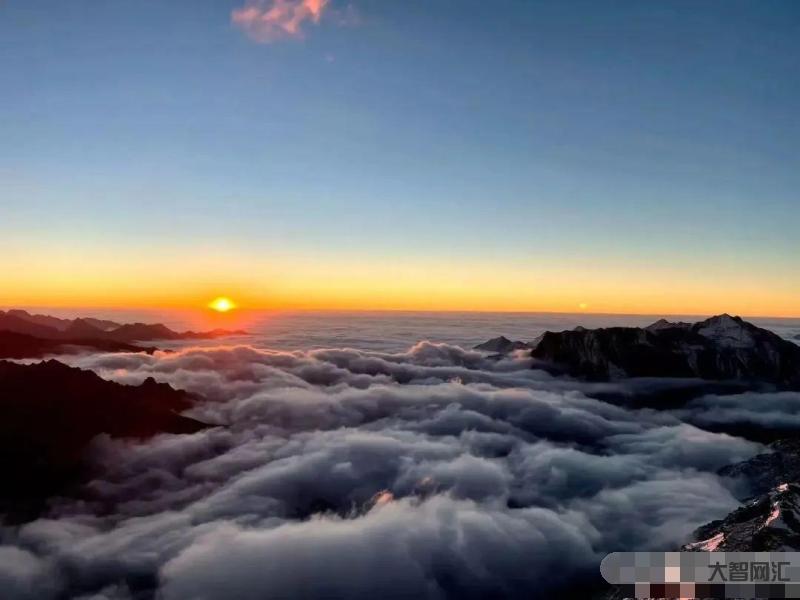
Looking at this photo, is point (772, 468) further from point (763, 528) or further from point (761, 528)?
point (763, 528)

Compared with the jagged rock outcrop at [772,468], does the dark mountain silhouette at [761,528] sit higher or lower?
higher

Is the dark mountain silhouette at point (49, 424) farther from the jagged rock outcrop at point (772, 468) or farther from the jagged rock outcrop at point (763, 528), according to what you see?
the jagged rock outcrop at point (772, 468)

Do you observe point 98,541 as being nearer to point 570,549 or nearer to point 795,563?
point 570,549

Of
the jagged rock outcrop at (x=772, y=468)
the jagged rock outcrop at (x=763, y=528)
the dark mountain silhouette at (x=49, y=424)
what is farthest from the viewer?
the dark mountain silhouette at (x=49, y=424)

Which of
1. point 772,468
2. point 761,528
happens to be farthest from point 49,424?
point 772,468

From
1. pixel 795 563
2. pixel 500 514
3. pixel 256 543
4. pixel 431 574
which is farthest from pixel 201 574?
pixel 795 563

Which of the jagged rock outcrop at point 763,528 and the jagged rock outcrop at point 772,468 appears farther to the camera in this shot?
the jagged rock outcrop at point 772,468

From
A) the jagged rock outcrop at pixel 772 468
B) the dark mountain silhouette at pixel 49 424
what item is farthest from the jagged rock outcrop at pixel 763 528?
the dark mountain silhouette at pixel 49 424

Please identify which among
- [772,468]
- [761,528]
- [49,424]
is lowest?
[772,468]

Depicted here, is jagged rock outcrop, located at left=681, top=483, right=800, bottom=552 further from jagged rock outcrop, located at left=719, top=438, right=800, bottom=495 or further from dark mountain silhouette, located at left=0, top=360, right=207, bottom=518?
dark mountain silhouette, located at left=0, top=360, right=207, bottom=518

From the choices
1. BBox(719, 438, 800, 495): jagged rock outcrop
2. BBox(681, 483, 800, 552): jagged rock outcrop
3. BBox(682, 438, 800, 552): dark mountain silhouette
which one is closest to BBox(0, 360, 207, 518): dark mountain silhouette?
BBox(682, 438, 800, 552): dark mountain silhouette
